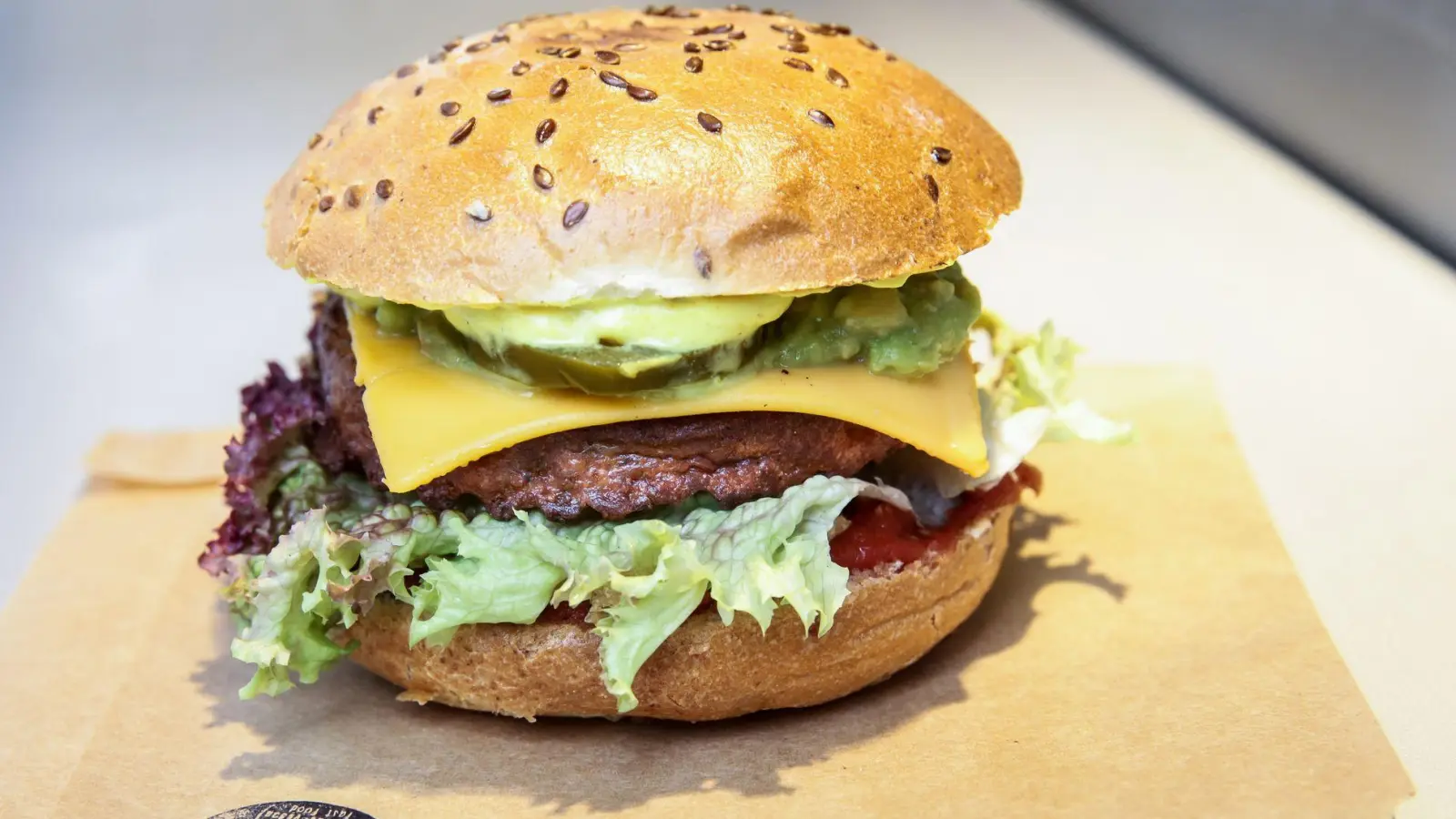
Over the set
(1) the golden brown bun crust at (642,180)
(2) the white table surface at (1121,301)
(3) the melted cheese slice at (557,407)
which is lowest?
(2) the white table surface at (1121,301)

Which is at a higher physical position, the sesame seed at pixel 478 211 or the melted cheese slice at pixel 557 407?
the sesame seed at pixel 478 211

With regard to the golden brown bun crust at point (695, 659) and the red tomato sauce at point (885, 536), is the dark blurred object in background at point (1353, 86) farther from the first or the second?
the golden brown bun crust at point (695, 659)

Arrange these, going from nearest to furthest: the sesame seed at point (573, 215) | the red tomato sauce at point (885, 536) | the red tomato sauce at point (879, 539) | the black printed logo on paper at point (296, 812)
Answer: the sesame seed at point (573, 215)
the black printed logo on paper at point (296, 812)
the red tomato sauce at point (879, 539)
the red tomato sauce at point (885, 536)

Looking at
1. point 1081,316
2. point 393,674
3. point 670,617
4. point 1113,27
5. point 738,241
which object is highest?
point 738,241

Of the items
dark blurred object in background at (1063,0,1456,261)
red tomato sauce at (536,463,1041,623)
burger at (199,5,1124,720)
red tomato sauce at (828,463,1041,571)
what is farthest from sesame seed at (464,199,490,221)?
dark blurred object in background at (1063,0,1456,261)

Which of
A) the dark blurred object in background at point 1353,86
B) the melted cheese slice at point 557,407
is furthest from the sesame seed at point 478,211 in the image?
the dark blurred object in background at point 1353,86

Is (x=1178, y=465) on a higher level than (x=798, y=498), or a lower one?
lower

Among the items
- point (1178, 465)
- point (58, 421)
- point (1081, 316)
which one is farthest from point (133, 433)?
point (1081, 316)

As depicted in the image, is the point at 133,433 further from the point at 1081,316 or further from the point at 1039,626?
the point at 1081,316
